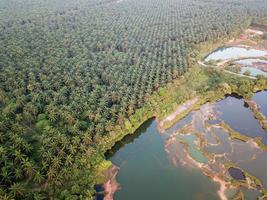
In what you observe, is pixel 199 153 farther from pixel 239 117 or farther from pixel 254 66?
pixel 254 66

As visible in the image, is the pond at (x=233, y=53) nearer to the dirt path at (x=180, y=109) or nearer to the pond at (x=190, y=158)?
the dirt path at (x=180, y=109)

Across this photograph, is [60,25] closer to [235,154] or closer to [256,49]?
[256,49]

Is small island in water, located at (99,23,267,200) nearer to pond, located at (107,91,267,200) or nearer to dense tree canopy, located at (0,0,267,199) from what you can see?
pond, located at (107,91,267,200)

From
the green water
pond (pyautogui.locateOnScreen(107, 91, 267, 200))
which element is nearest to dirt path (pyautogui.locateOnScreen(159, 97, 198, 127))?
pond (pyautogui.locateOnScreen(107, 91, 267, 200))

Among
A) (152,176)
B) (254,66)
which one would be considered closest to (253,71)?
(254,66)

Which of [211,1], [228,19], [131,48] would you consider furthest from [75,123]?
[211,1]

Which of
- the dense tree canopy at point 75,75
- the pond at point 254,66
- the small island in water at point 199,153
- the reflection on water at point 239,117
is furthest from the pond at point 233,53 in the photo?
the reflection on water at point 239,117
